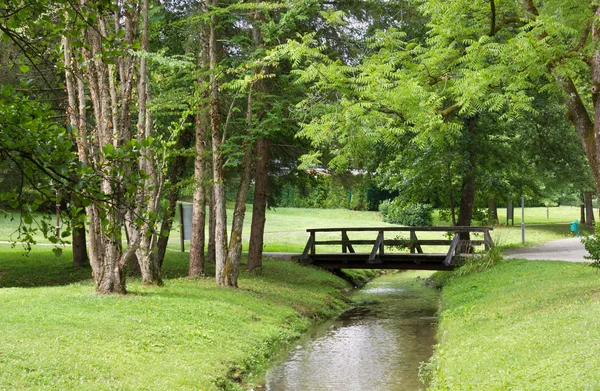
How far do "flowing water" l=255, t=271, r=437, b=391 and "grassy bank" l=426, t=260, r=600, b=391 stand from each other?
576mm

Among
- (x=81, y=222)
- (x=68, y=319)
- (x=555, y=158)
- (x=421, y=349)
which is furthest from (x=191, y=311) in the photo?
(x=555, y=158)

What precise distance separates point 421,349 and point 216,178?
701 centimetres

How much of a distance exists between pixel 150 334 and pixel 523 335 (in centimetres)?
617

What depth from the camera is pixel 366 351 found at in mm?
14609

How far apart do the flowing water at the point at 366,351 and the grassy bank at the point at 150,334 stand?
0.56 m

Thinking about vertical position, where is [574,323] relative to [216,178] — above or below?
below

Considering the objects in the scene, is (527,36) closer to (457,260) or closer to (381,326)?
(381,326)

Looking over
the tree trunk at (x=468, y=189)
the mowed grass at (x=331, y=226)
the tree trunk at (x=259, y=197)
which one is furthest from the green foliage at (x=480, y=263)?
the mowed grass at (x=331, y=226)

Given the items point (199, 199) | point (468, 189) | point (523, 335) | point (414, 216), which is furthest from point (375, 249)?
point (414, 216)

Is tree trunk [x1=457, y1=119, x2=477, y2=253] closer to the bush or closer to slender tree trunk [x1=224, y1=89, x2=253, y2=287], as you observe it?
slender tree trunk [x1=224, y1=89, x2=253, y2=287]

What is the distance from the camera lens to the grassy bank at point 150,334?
910 cm

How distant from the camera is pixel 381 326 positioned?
17969mm

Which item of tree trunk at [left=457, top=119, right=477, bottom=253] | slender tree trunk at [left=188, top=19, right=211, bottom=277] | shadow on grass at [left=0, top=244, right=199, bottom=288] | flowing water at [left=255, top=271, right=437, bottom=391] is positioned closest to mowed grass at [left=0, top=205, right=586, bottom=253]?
tree trunk at [left=457, top=119, right=477, bottom=253]

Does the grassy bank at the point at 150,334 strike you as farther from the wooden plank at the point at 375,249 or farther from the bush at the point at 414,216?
the bush at the point at 414,216
